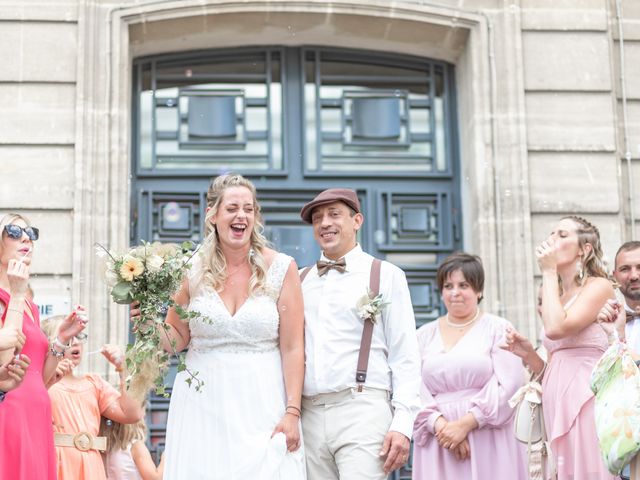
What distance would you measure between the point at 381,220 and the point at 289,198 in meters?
0.83

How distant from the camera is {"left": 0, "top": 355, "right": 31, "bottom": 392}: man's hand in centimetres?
536

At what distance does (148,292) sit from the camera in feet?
17.1

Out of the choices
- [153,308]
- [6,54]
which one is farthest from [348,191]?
[6,54]

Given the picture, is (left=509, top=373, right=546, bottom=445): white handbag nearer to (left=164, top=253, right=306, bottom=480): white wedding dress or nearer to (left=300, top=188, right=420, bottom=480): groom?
(left=300, top=188, right=420, bottom=480): groom

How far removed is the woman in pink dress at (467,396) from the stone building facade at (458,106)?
1.99 meters

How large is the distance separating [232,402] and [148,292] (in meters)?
0.68

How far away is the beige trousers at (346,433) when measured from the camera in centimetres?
534

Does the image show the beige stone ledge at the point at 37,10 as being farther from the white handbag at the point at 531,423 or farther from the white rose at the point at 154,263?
the white handbag at the point at 531,423

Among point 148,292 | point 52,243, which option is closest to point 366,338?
point 148,292

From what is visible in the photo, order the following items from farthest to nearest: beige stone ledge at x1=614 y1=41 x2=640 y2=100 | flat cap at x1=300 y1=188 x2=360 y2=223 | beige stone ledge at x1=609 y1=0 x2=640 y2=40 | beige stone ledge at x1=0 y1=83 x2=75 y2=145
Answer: beige stone ledge at x1=609 y1=0 x2=640 y2=40 < beige stone ledge at x1=614 y1=41 x2=640 y2=100 < beige stone ledge at x1=0 y1=83 x2=75 y2=145 < flat cap at x1=300 y1=188 x2=360 y2=223

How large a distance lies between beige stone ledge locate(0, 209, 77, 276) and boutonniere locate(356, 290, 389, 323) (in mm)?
3752

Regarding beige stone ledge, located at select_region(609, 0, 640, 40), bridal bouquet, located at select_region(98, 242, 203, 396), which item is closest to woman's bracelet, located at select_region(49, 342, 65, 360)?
bridal bouquet, located at select_region(98, 242, 203, 396)

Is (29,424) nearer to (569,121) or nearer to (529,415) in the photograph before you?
(529,415)

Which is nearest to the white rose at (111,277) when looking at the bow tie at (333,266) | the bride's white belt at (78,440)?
the bow tie at (333,266)
